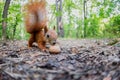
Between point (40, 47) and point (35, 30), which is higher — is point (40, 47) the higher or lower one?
the lower one

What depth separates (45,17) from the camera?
179 inches

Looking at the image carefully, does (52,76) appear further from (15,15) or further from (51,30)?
(15,15)

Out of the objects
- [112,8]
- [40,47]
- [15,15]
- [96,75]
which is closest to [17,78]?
[96,75]

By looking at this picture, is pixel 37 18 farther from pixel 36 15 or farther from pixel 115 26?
pixel 115 26

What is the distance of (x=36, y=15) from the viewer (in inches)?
178

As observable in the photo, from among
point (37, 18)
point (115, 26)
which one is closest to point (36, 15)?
point (37, 18)

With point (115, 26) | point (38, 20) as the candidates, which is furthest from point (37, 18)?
point (115, 26)

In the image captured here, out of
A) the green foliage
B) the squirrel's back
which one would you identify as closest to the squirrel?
the squirrel's back

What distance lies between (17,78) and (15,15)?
6.81 m

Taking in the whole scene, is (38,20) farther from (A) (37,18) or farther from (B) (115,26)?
(B) (115,26)

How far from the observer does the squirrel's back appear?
14.8 ft

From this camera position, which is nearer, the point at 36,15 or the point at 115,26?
the point at 36,15

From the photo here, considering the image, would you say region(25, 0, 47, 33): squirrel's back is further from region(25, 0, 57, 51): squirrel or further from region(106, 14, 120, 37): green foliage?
region(106, 14, 120, 37): green foliage

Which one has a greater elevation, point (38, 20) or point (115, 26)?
point (38, 20)
